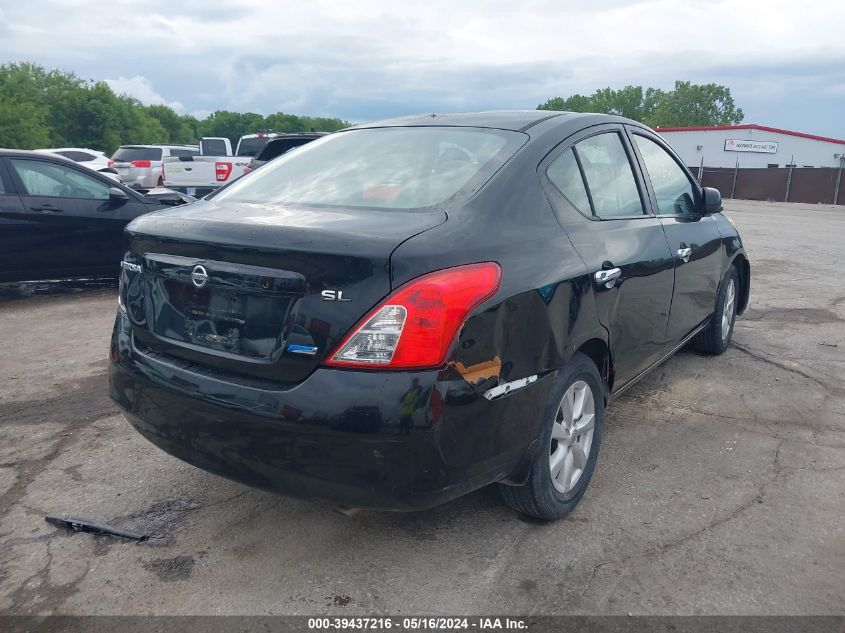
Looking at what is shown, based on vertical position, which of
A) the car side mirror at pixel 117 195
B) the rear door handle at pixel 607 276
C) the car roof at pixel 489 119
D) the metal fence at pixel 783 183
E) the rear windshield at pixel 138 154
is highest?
the car roof at pixel 489 119

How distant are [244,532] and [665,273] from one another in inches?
96.4

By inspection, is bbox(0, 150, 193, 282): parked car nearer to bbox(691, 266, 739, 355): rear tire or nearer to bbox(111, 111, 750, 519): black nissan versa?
bbox(111, 111, 750, 519): black nissan versa

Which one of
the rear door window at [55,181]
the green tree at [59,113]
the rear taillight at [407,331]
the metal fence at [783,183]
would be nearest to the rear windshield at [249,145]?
the rear door window at [55,181]

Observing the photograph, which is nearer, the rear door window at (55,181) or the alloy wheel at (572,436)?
the alloy wheel at (572,436)

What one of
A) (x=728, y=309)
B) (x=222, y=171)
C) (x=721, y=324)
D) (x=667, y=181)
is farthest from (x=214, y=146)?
(x=667, y=181)

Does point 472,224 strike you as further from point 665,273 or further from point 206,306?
point 665,273

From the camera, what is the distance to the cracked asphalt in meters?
2.44

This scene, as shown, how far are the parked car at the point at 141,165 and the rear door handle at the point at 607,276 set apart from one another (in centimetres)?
1526

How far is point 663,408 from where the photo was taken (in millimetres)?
4254

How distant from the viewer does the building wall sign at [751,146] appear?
164 ft

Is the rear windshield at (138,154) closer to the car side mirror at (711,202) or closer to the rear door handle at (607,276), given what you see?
the car side mirror at (711,202)

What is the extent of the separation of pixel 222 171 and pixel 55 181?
28.0 ft

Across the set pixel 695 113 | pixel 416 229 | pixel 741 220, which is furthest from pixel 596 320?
pixel 695 113

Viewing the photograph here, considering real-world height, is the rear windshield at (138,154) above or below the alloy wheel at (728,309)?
above
